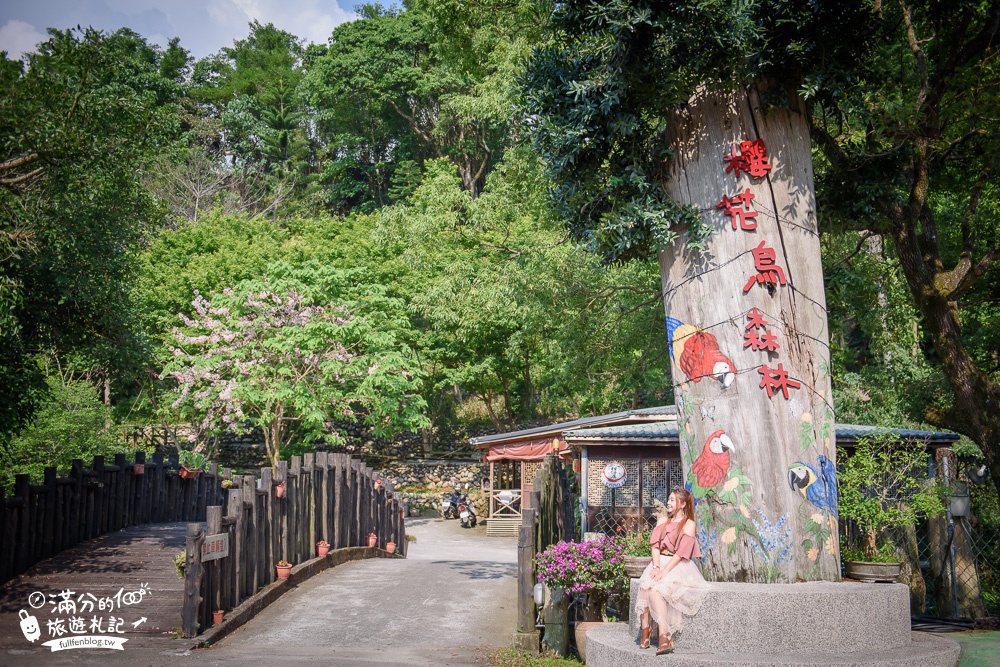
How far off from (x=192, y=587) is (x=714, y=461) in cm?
563

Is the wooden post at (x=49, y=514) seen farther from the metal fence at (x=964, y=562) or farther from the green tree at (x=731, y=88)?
the metal fence at (x=964, y=562)

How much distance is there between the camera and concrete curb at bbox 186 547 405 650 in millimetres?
9359

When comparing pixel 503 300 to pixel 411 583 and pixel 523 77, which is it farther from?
pixel 523 77

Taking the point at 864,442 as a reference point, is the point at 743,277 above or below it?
above

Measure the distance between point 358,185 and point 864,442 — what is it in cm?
3623

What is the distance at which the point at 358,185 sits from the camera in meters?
43.0

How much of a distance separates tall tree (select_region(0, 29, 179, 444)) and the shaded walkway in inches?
86.4

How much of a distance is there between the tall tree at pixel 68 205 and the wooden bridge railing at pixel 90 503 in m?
1.29

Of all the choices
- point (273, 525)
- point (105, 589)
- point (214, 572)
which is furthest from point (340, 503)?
point (214, 572)

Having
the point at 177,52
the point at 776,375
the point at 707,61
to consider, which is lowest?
the point at 776,375

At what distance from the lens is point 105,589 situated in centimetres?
1077

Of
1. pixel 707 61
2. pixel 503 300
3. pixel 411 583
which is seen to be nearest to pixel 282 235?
pixel 503 300

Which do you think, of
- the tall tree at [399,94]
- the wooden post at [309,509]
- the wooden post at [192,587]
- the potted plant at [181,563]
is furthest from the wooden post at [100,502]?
the tall tree at [399,94]

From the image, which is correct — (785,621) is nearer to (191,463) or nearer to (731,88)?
(731,88)
